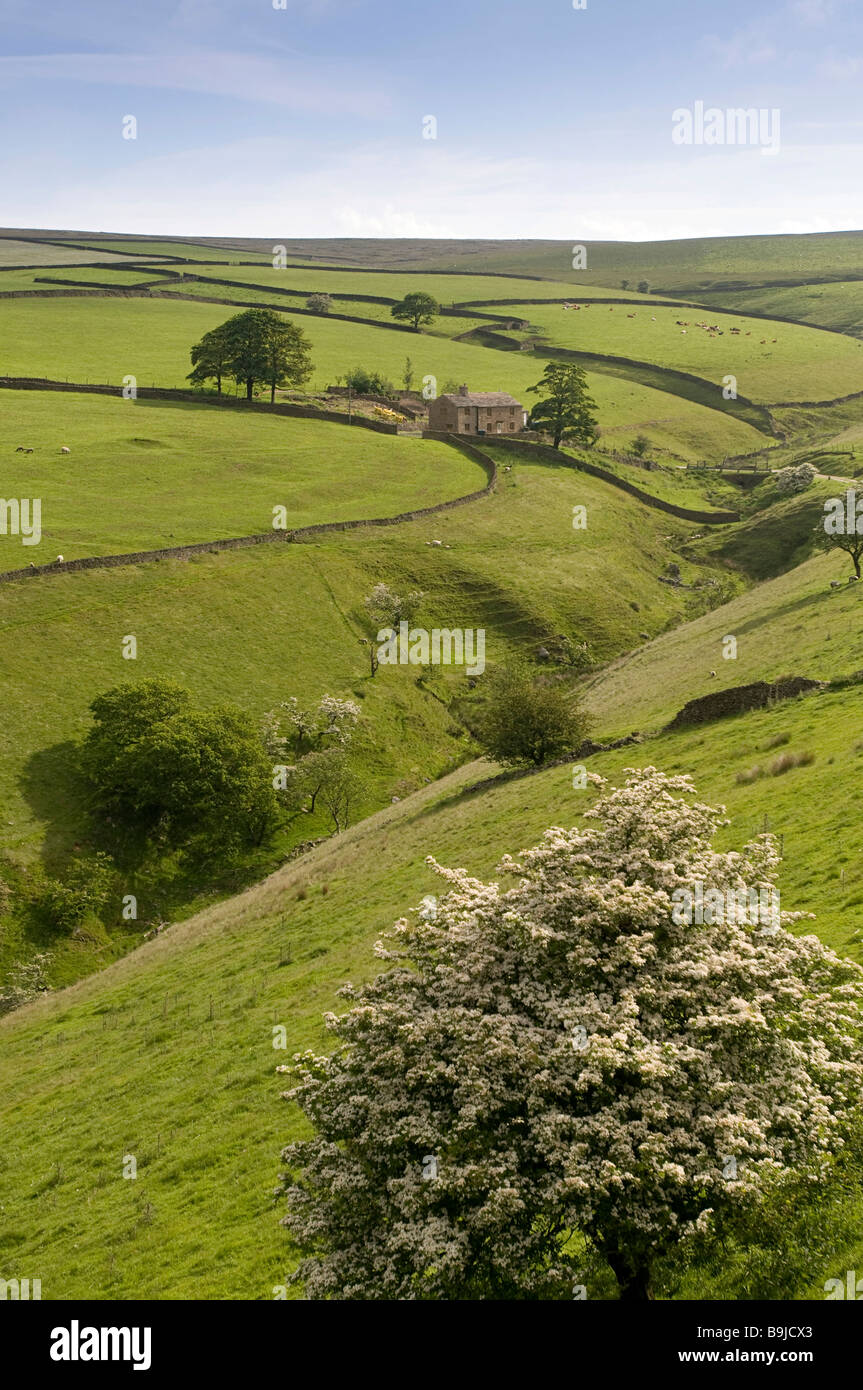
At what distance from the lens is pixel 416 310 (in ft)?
623

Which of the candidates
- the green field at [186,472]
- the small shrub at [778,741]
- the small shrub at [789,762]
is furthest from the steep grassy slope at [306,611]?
the small shrub at [789,762]

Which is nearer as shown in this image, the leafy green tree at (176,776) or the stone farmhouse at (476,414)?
the leafy green tree at (176,776)

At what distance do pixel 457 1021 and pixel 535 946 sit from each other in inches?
61.1

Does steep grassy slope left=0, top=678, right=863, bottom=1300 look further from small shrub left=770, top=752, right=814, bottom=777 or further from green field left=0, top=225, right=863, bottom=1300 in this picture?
small shrub left=770, top=752, right=814, bottom=777

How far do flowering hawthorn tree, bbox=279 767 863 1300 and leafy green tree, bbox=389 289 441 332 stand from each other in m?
191

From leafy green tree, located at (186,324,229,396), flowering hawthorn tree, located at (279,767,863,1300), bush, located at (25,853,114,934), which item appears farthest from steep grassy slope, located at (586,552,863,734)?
leafy green tree, located at (186,324,229,396)

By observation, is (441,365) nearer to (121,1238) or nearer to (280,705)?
(280,705)

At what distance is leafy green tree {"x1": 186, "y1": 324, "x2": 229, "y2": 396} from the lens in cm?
12531

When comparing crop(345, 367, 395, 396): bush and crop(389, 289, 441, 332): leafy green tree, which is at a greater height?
crop(389, 289, 441, 332): leafy green tree

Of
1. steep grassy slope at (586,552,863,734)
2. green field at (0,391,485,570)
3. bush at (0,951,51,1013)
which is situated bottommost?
bush at (0,951,51,1013)

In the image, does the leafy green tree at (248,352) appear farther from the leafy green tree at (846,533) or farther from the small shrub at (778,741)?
the small shrub at (778,741)

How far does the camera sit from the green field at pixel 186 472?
277 ft

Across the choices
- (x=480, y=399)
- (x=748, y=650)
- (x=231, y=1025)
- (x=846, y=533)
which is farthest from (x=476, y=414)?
(x=231, y=1025)

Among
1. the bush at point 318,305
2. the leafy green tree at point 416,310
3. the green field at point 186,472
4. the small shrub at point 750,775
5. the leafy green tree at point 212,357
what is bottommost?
the small shrub at point 750,775
